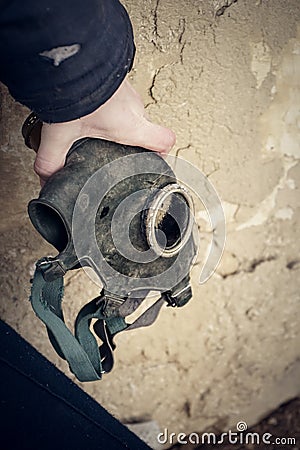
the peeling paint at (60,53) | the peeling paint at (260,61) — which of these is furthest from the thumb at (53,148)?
the peeling paint at (260,61)

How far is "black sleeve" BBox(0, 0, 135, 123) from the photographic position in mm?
642

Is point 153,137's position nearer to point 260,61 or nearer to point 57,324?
point 57,324

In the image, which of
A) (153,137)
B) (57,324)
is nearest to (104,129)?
(153,137)

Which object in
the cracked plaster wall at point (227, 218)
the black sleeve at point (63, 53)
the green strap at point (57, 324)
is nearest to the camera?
the black sleeve at point (63, 53)

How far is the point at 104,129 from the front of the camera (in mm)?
779

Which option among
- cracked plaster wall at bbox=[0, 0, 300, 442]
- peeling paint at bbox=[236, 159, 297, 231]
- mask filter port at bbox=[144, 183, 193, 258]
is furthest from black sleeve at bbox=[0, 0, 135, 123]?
peeling paint at bbox=[236, 159, 297, 231]

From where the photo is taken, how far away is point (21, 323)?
1184mm

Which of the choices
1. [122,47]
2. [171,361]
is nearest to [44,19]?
[122,47]

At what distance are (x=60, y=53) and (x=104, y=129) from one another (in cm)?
14

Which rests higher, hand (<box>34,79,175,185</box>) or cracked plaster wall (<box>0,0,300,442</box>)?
hand (<box>34,79,175,185</box>)

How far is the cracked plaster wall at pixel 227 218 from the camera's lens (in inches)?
40.9

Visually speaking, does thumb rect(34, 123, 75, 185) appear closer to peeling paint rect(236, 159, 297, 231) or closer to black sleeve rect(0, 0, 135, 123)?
black sleeve rect(0, 0, 135, 123)

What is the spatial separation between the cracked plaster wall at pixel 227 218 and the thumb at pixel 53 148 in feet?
0.79

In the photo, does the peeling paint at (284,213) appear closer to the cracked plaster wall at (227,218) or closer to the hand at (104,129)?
the cracked plaster wall at (227,218)
